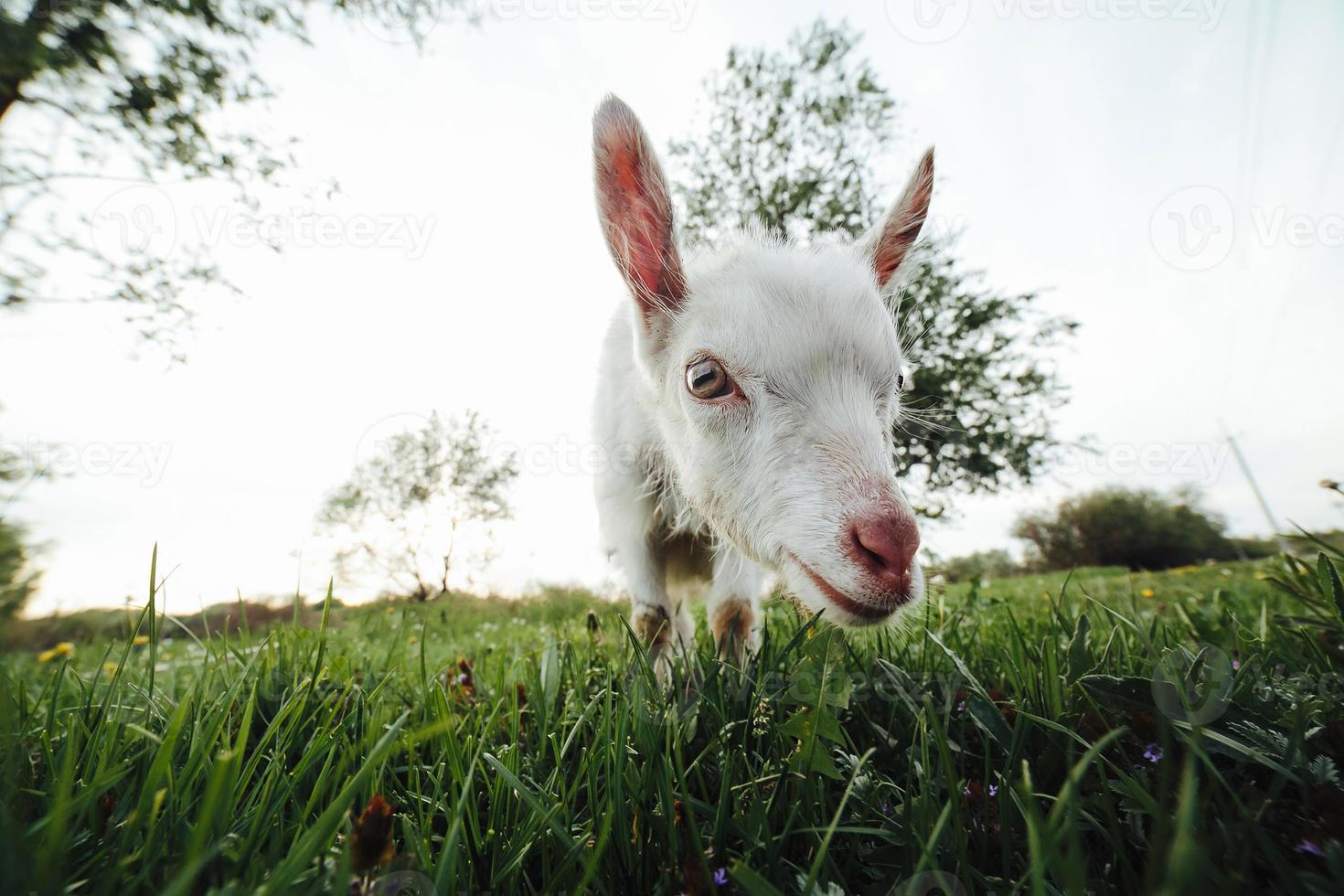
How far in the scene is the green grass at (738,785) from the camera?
0.75 meters

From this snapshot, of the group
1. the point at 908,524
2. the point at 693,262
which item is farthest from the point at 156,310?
the point at 908,524

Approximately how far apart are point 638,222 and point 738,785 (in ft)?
7.48

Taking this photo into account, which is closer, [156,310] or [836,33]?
[156,310]

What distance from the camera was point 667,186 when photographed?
2449mm

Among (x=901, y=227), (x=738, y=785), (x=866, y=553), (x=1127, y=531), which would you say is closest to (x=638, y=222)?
(x=901, y=227)

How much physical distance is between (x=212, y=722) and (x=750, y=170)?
55.8 ft

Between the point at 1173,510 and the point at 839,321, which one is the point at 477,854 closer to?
the point at 839,321

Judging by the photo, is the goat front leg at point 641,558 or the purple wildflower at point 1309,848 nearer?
the purple wildflower at point 1309,848

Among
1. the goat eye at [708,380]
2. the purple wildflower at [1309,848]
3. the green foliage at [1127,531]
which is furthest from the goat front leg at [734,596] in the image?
the green foliage at [1127,531]

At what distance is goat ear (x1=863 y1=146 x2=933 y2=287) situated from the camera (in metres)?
2.78

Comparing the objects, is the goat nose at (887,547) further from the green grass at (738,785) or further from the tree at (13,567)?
the tree at (13,567)

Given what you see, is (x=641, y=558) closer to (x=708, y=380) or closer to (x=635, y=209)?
(x=708, y=380)

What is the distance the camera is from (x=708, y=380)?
2246 millimetres

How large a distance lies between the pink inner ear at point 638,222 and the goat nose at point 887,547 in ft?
4.76
